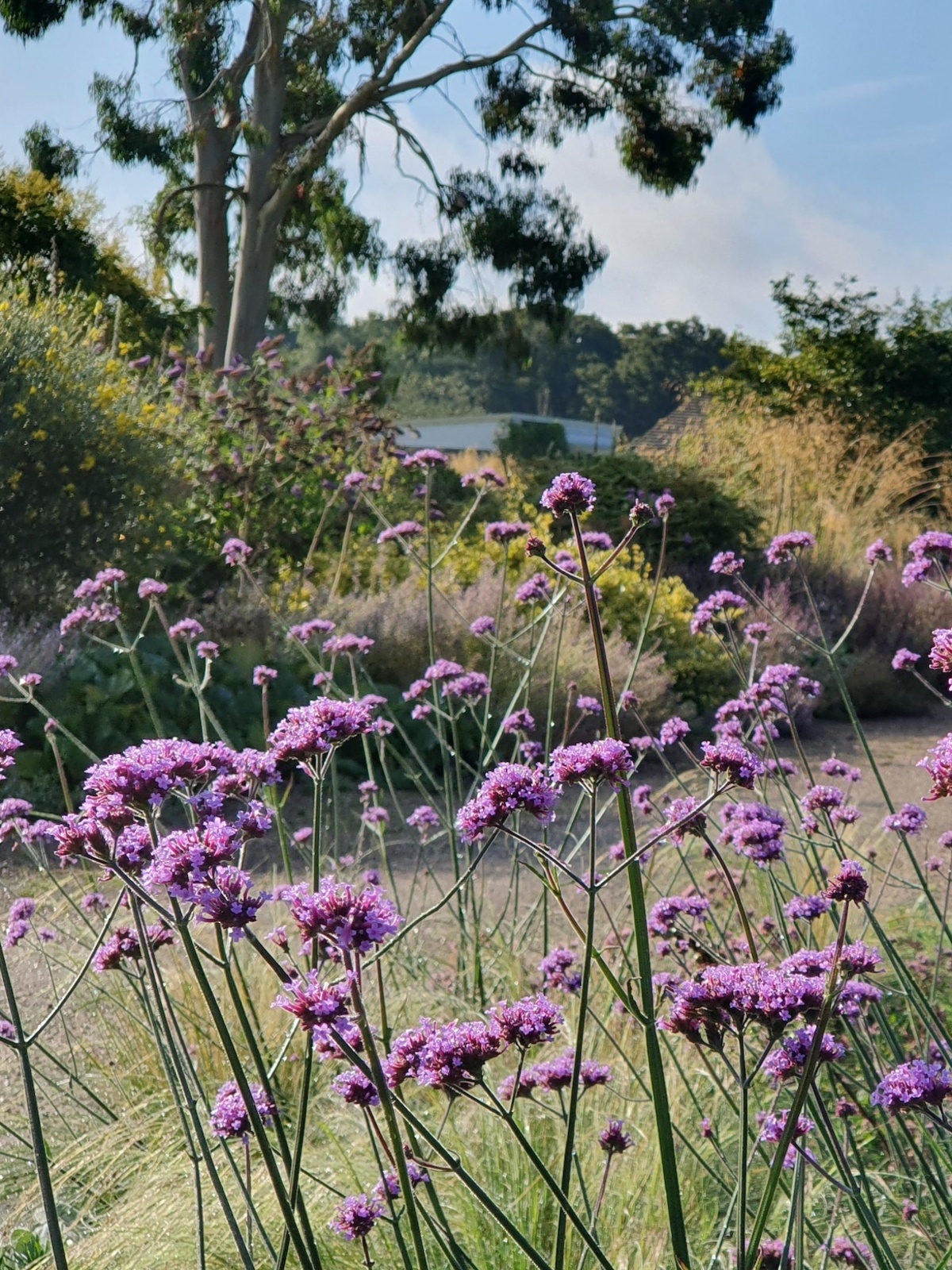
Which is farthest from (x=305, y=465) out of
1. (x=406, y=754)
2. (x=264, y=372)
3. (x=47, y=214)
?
(x=47, y=214)

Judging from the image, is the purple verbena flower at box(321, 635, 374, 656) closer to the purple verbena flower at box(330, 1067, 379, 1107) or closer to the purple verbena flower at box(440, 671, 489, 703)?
the purple verbena flower at box(440, 671, 489, 703)

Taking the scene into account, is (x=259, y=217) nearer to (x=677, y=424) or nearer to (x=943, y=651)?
(x=943, y=651)

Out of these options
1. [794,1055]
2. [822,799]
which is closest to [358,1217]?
[794,1055]

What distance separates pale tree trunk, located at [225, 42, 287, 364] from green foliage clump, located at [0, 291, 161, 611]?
9.14 meters

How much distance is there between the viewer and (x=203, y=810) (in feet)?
4.54

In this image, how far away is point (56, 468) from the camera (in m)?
7.44

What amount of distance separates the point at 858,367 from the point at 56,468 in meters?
15.7

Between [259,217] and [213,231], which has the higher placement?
[259,217]

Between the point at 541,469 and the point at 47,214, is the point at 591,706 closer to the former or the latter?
the point at 541,469

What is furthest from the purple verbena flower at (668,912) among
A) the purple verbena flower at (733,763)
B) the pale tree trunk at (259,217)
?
the pale tree trunk at (259,217)

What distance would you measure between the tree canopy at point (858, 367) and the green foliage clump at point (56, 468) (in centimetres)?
1296

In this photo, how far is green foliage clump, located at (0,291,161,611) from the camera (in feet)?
24.0

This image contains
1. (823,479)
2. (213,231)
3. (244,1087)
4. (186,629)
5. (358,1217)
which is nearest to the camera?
(244,1087)

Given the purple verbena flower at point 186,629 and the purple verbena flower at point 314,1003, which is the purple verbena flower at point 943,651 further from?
the purple verbena flower at point 186,629
